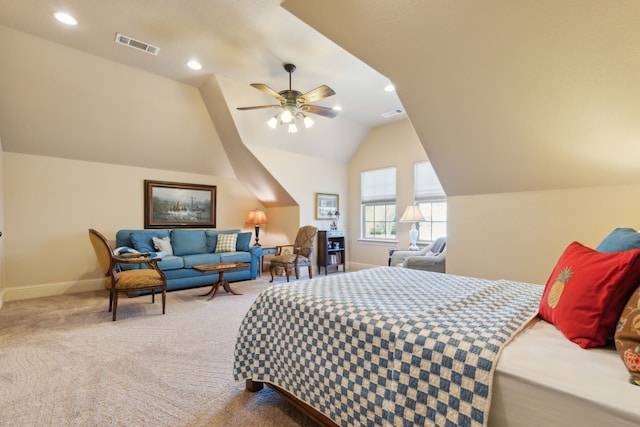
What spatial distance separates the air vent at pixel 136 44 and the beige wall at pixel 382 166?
4269 mm

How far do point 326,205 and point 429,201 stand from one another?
2147mm

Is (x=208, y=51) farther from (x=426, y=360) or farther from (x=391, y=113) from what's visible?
(x=426, y=360)

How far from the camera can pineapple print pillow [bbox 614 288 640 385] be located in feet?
2.78

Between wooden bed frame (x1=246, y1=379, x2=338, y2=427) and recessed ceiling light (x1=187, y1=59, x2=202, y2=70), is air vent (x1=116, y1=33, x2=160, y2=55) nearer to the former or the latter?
recessed ceiling light (x1=187, y1=59, x2=202, y2=70)

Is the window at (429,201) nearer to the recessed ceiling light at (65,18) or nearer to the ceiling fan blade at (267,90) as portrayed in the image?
the ceiling fan blade at (267,90)

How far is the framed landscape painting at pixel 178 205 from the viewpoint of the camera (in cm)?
516

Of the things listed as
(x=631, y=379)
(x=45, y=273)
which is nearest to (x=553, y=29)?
(x=631, y=379)

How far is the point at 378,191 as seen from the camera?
6.24 metres

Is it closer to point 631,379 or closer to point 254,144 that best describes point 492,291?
point 631,379

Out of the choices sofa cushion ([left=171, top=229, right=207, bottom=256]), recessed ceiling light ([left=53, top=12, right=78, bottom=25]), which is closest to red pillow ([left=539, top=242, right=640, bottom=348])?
recessed ceiling light ([left=53, top=12, right=78, bottom=25])

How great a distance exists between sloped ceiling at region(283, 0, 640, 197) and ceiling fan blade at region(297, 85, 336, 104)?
0.85 meters

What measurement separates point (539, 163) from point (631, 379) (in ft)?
7.49

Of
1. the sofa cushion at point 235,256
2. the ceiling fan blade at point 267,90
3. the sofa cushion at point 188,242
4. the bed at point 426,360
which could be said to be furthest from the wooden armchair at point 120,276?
the ceiling fan blade at point 267,90

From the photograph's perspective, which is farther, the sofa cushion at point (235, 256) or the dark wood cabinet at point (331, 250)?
the dark wood cabinet at point (331, 250)
